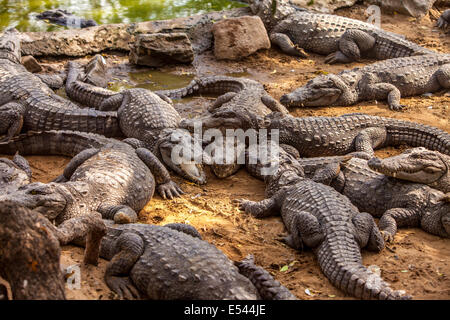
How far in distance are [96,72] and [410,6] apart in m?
7.16

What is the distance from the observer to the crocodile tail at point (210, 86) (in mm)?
7871

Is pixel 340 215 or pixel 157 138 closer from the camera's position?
pixel 340 215

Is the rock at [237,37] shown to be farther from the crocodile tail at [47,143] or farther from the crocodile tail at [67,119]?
the crocodile tail at [47,143]

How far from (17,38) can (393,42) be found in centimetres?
651

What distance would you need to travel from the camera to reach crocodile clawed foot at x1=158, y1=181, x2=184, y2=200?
564cm

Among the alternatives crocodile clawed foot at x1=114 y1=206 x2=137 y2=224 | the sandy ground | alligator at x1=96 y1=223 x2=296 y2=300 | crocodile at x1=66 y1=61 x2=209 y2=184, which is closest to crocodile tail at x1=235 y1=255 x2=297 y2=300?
alligator at x1=96 y1=223 x2=296 y2=300

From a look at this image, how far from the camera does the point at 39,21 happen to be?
10.6 metres

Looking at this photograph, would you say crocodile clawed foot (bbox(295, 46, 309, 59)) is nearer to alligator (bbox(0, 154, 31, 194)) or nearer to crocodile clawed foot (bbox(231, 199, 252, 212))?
crocodile clawed foot (bbox(231, 199, 252, 212))

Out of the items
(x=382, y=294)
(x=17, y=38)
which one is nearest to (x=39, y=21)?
(x=17, y=38)

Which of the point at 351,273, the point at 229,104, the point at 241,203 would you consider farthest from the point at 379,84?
the point at 351,273

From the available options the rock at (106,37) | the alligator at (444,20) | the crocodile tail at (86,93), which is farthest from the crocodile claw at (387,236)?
the alligator at (444,20)

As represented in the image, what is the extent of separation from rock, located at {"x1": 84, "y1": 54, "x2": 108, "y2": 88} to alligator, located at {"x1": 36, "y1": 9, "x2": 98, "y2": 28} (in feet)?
7.49

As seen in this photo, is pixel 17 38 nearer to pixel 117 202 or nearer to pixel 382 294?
pixel 117 202

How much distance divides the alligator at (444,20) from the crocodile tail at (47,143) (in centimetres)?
808
